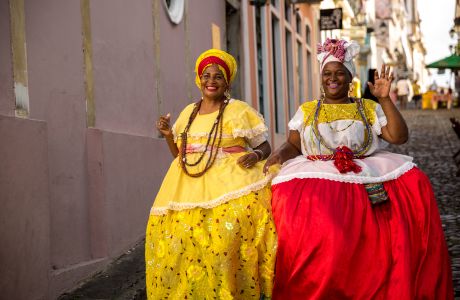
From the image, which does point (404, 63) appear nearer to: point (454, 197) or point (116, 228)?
point (454, 197)

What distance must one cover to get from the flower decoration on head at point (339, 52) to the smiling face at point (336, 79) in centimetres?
3

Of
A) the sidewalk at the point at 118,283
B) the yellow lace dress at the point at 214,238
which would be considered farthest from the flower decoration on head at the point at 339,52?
the sidewalk at the point at 118,283

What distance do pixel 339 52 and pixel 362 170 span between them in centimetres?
75

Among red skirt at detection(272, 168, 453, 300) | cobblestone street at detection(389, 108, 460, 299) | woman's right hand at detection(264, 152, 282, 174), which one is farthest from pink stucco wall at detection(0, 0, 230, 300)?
cobblestone street at detection(389, 108, 460, 299)

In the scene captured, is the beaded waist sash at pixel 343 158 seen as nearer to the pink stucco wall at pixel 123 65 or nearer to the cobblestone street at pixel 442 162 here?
the cobblestone street at pixel 442 162

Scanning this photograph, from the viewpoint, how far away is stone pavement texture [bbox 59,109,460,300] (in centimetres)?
565

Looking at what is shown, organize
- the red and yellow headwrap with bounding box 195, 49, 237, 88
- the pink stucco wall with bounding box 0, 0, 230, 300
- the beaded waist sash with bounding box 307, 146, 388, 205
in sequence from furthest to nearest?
the pink stucco wall with bounding box 0, 0, 230, 300 < the red and yellow headwrap with bounding box 195, 49, 237, 88 < the beaded waist sash with bounding box 307, 146, 388, 205

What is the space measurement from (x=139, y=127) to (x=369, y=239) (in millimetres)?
3926

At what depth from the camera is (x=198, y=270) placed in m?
4.37

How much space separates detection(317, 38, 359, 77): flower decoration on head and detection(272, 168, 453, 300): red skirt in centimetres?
78

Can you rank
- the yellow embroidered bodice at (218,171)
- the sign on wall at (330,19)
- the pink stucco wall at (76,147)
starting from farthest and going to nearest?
the sign on wall at (330,19) → the pink stucco wall at (76,147) → the yellow embroidered bodice at (218,171)

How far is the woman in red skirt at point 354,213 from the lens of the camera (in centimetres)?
413

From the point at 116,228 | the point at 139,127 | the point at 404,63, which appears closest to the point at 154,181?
the point at 139,127

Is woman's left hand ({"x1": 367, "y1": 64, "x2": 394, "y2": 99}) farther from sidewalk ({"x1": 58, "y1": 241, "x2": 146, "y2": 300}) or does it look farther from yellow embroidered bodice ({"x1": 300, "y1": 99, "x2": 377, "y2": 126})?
sidewalk ({"x1": 58, "y1": 241, "x2": 146, "y2": 300})
